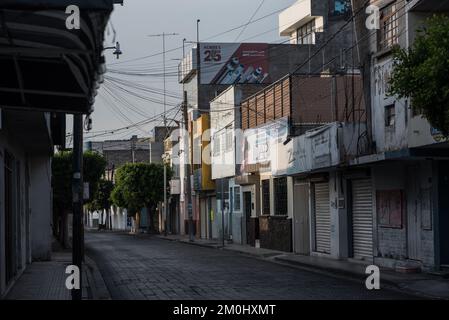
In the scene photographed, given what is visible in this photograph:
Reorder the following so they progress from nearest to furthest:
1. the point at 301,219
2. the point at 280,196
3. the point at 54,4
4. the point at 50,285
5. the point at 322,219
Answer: the point at 54,4
the point at 50,285
the point at 322,219
the point at 301,219
the point at 280,196

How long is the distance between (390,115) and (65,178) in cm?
2268

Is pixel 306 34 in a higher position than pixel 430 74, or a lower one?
higher

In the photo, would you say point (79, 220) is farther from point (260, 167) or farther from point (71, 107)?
point (260, 167)

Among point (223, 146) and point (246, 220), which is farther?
point (223, 146)

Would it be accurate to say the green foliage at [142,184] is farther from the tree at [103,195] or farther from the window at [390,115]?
the window at [390,115]

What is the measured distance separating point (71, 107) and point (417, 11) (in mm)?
12052

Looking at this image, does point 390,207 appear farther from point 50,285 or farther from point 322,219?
point 50,285

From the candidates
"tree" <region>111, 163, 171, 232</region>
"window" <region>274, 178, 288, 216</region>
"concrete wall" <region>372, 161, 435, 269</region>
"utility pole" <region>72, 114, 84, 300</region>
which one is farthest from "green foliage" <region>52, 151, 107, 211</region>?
"utility pole" <region>72, 114, 84, 300</region>

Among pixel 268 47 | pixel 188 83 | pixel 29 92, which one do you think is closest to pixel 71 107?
pixel 29 92

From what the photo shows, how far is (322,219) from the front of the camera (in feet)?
91.6

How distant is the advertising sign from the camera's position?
2018 inches

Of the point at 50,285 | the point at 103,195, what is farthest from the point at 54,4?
the point at 103,195

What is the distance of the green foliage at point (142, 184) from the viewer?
63938mm

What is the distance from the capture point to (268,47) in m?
51.2
